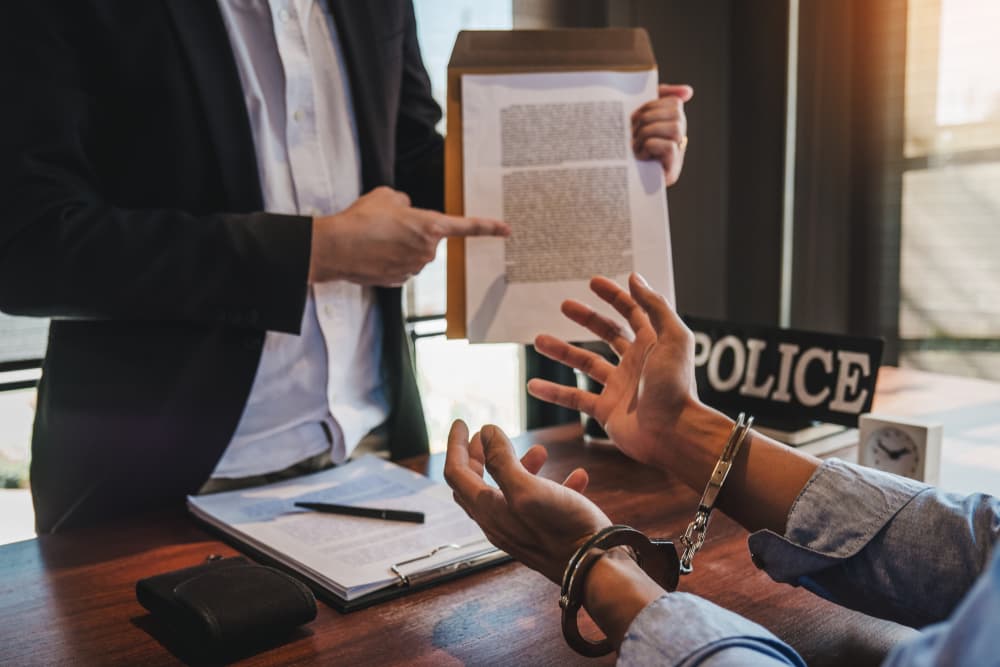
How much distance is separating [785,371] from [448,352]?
1.56 meters

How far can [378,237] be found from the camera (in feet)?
3.70

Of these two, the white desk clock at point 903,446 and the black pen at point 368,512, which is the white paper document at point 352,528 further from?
the white desk clock at point 903,446

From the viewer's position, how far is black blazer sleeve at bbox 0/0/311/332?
1.04m

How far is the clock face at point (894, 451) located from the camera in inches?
42.3

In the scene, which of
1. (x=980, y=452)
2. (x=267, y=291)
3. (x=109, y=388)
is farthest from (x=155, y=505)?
(x=980, y=452)

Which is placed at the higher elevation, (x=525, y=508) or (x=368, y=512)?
(x=525, y=508)

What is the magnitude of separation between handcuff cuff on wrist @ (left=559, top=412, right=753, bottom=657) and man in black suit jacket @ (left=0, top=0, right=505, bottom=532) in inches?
20.3

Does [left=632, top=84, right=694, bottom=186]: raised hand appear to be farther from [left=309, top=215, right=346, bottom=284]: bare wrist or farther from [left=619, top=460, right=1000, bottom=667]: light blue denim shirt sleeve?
[left=619, top=460, right=1000, bottom=667]: light blue denim shirt sleeve

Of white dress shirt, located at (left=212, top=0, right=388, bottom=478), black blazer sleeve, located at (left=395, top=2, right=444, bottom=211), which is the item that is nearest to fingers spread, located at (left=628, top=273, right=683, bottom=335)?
white dress shirt, located at (left=212, top=0, right=388, bottom=478)

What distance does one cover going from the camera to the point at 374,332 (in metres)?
1.38

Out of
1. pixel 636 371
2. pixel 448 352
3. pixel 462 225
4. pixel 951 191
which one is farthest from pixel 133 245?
pixel 951 191

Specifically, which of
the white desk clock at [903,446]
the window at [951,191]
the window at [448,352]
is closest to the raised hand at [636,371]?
the white desk clock at [903,446]

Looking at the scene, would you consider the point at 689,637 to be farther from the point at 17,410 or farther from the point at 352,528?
the point at 17,410

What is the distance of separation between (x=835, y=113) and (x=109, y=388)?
2387 millimetres
